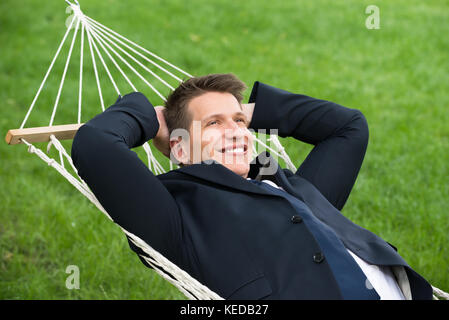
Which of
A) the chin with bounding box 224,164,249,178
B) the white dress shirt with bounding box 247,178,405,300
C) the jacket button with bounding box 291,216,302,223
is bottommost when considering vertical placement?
the white dress shirt with bounding box 247,178,405,300

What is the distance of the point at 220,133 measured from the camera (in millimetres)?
1976

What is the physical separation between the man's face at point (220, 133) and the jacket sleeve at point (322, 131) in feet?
0.79

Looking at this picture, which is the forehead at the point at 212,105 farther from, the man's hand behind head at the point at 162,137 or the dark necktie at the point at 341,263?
the dark necktie at the point at 341,263

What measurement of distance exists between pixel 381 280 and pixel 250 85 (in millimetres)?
3210

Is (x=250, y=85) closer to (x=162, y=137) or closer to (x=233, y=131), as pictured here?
(x=162, y=137)

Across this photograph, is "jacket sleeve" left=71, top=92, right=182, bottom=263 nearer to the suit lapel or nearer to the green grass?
the suit lapel

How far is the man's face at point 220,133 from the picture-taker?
195cm

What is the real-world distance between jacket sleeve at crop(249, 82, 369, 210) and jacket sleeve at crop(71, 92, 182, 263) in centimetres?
62

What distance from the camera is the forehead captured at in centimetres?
203

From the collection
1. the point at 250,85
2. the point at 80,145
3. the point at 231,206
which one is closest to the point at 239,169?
the point at 231,206

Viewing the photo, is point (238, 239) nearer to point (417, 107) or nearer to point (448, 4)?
point (417, 107)

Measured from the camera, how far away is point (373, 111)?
14.8 ft

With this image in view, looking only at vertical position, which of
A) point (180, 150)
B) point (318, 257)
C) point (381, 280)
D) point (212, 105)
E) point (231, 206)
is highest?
→ point (212, 105)

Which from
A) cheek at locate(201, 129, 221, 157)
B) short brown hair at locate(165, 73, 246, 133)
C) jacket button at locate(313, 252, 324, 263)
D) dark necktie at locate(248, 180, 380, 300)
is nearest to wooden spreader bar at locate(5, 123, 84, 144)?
short brown hair at locate(165, 73, 246, 133)
